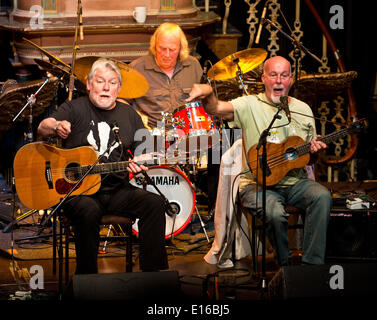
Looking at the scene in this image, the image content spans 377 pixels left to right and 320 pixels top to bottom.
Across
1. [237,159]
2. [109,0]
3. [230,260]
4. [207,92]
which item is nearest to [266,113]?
[237,159]

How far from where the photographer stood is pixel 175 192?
19.1 ft

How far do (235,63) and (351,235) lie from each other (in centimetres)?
178

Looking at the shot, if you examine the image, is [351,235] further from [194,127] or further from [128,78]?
[128,78]

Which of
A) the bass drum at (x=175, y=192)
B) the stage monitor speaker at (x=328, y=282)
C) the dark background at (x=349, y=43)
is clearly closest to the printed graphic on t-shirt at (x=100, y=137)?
the bass drum at (x=175, y=192)

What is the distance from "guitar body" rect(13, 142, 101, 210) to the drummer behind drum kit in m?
0.83

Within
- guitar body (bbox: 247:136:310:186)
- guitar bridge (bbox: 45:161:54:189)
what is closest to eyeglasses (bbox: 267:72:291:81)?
guitar body (bbox: 247:136:310:186)

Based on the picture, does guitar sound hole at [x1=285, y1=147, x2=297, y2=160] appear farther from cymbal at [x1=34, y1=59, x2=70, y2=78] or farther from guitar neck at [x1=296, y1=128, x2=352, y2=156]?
cymbal at [x1=34, y1=59, x2=70, y2=78]

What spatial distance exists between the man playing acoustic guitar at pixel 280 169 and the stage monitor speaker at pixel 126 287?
3.94 feet

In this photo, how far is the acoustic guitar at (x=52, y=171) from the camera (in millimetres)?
4742

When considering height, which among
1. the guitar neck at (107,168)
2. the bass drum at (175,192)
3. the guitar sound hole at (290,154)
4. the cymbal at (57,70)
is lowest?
the bass drum at (175,192)

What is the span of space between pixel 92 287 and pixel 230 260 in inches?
74.4

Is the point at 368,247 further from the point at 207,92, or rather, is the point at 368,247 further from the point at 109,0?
the point at 109,0

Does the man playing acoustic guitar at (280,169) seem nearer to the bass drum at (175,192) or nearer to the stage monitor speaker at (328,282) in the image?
the bass drum at (175,192)

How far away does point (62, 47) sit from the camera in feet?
23.4
